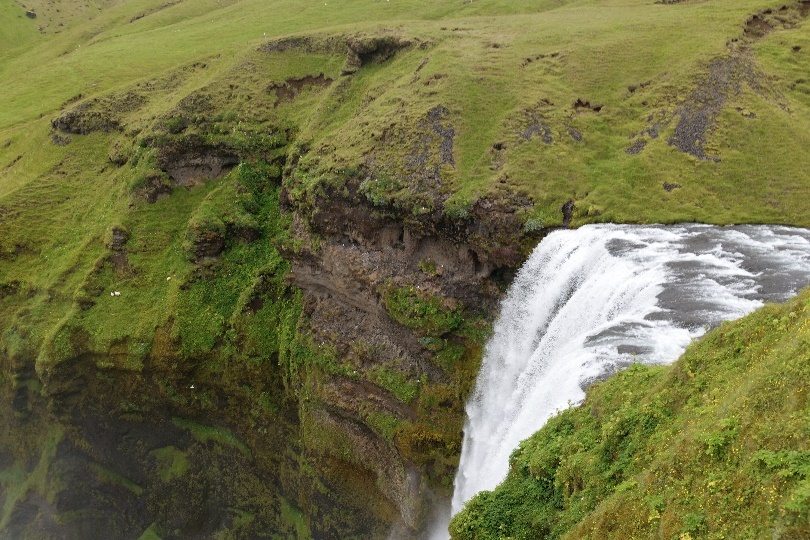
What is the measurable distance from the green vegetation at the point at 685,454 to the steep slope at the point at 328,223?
13.7m

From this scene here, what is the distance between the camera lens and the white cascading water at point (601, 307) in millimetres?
→ 17656

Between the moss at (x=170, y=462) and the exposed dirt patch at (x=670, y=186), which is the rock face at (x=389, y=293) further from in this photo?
the moss at (x=170, y=462)

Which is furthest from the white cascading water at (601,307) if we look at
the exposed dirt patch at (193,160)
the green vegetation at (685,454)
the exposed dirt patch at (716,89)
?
the exposed dirt patch at (193,160)

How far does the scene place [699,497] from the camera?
376 inches

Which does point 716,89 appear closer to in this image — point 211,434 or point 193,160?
point 193,160

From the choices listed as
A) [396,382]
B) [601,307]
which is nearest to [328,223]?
[396,382]

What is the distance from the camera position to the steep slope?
2919 centimetres

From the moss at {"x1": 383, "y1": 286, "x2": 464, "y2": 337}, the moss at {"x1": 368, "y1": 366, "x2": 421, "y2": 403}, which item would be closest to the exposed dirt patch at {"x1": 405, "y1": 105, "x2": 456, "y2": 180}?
the moss at {"x1": 383, "y1": 286, "x2": 464, "y2": 337}

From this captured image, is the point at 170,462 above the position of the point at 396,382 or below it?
below

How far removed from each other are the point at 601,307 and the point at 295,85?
33698mm

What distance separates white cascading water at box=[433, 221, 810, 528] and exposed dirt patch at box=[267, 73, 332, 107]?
2660 cm

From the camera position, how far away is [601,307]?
67.9ft

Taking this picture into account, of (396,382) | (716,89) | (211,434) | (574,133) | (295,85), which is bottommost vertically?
(211,434)

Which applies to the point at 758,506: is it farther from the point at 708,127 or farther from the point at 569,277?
the point at 708,127
